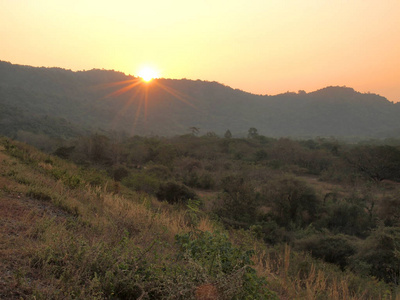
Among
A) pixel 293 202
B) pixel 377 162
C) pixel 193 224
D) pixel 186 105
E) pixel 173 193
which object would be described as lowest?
pixel 173 193

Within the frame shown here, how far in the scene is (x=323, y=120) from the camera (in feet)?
490

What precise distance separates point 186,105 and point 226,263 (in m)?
150

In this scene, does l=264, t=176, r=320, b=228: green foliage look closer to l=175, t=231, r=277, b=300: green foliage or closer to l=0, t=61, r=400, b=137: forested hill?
l=175, t=231, r=277, b=300: green foliage

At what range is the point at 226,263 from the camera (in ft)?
11.7

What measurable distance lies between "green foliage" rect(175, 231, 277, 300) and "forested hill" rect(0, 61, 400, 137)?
98106mm

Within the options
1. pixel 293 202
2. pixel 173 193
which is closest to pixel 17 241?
pixel 173 193

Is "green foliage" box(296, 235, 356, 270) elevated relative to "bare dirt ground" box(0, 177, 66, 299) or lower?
lower

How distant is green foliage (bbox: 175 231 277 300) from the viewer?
3.08m

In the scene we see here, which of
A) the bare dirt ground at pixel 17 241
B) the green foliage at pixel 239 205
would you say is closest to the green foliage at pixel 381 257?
the green foliage at pixel 239 205

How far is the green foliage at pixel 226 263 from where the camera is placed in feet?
10.1

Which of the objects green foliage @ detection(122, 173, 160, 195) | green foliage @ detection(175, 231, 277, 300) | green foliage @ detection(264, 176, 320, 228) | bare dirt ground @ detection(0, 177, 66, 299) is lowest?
green foliage @ detection(122, 173, 160, 195)

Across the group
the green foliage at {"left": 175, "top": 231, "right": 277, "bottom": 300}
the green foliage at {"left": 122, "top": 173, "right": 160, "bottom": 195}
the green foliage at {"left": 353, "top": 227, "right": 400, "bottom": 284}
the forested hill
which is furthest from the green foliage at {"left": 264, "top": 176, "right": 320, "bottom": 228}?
the forested hill

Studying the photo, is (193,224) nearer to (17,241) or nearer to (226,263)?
(226,263)

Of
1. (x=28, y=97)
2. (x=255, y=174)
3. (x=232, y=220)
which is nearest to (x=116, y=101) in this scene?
(x=28, y=97)
